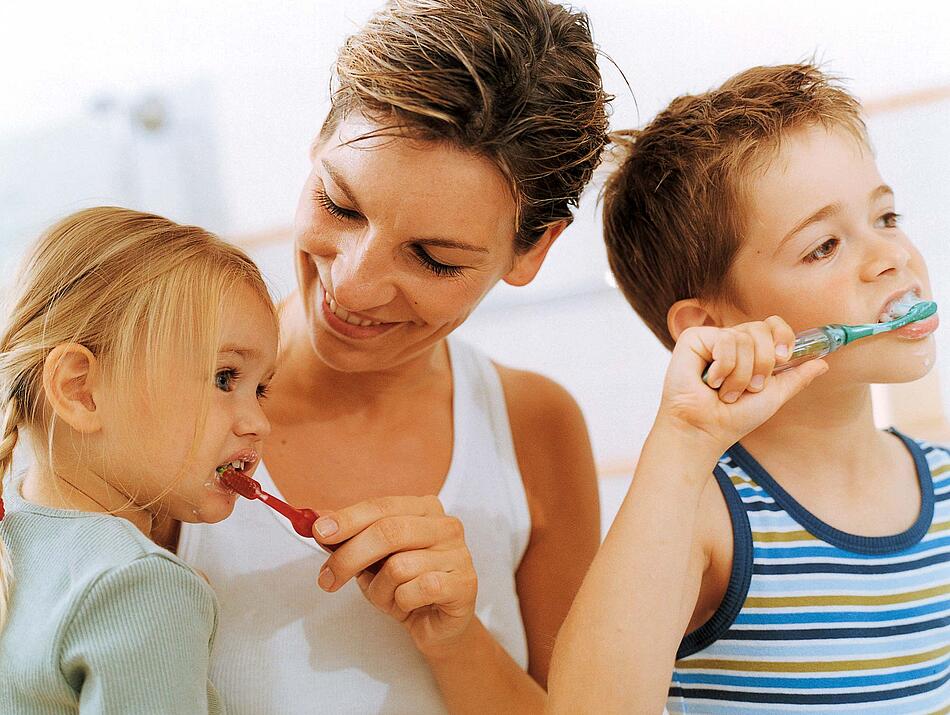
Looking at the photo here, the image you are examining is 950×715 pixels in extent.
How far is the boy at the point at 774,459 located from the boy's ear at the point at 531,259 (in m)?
0.11

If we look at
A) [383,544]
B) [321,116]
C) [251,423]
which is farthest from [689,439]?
[321,116]

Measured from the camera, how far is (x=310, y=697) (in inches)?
36.4

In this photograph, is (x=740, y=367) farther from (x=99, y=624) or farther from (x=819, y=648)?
(x=99, y=624)

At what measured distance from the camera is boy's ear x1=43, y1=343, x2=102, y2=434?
795 millimetres

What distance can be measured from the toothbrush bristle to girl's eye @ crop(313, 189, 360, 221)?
24 cm

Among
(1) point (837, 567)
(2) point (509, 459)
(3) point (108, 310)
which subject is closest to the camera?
(3) point (108, 310)

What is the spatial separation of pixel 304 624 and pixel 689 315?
487 millimetres

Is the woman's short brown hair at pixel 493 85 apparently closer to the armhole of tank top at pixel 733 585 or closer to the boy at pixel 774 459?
the boy at pixel 774 459

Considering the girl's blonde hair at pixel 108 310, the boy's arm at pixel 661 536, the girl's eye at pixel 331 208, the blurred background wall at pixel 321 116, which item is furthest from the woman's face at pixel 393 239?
the blurred background wall at pixel 321 116

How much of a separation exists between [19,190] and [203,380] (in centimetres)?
127

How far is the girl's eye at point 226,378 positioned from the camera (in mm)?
848

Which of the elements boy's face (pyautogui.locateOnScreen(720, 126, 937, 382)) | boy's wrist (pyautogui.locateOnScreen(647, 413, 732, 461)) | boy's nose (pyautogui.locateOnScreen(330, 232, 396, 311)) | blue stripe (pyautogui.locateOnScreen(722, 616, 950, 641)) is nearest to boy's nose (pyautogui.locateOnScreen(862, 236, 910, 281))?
boy's face (pyautogui.locateOnScreen(720, 126, 937, 382))

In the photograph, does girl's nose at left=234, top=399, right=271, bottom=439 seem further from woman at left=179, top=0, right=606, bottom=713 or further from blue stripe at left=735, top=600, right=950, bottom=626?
blue stripe at left=735, top=600, right=950, bottom=626

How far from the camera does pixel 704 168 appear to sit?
0.96 metres
